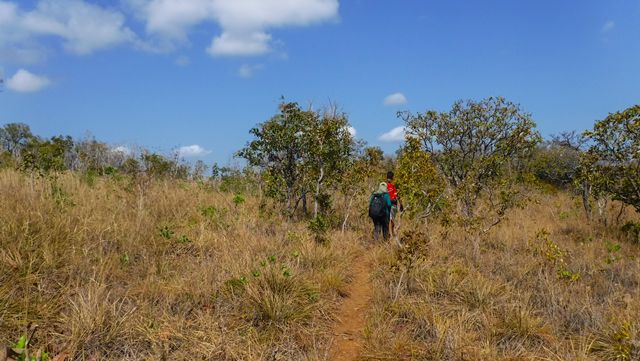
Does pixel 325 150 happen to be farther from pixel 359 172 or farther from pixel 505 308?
pixel 505 308

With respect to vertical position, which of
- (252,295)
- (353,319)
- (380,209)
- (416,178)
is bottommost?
(353,319)

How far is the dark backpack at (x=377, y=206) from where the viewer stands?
9250 mm

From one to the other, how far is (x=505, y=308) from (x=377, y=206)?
4510 millimetres

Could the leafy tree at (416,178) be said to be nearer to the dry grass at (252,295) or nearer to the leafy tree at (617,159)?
the dry grass at (252,295)

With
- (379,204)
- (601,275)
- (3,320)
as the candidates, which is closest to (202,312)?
(3,320)

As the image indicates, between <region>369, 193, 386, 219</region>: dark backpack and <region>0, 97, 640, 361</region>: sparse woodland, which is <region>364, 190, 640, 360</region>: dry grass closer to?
<region>0, 97, 640, 361</region>: sparse woodland

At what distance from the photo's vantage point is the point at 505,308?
4.96 meters

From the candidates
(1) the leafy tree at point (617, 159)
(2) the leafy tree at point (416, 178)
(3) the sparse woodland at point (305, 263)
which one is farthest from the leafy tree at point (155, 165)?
(1) the leafy tree at point (617, 159)

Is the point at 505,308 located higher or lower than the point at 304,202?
lower

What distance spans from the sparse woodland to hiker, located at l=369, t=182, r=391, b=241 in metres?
0.45

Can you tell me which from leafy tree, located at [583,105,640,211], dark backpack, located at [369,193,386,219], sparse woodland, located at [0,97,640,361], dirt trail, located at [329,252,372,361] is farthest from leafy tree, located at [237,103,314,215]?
leafy tree, located at [583,105,640,211]

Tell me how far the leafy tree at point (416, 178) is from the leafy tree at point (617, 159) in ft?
12.9

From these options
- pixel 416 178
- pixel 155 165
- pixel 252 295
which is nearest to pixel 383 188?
pixel 416 178

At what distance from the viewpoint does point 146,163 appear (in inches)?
445
